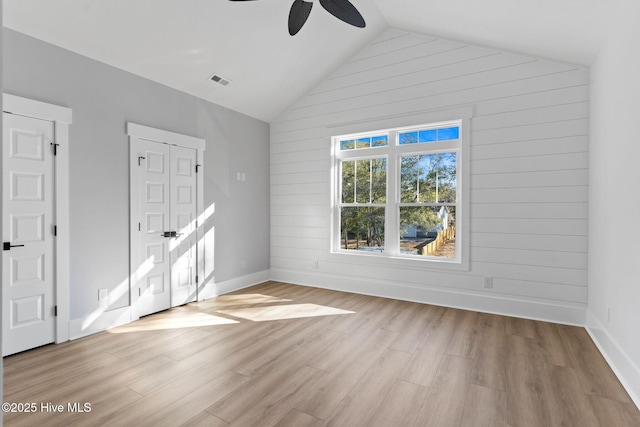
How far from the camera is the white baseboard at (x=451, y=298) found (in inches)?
153

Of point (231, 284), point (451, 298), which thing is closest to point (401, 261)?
point (451, 298)

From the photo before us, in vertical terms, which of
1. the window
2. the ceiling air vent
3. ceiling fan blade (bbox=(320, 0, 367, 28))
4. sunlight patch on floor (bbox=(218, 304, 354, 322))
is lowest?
sunlight patch on floor (bbox=(218, 304, 354, 322))

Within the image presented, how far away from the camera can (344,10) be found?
2697 millimetres

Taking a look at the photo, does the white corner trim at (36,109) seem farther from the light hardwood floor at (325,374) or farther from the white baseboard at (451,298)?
the white baseboard at (451,298)

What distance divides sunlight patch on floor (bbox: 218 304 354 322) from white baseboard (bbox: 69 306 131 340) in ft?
3.44

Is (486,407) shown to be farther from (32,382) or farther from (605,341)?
(32,382)

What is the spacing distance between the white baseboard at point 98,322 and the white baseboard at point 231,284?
105 cm

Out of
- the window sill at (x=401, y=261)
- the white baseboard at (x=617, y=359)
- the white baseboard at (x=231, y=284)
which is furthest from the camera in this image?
the white baseboard at (x=231, y=284)

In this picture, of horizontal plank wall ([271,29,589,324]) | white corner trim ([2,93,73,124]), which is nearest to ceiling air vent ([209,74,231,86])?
horizontal plank wall ([271,29,589,324])

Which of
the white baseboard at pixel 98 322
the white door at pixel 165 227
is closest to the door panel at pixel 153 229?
the white door at pixel 165 227

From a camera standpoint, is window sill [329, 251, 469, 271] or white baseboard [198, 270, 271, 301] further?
white baseboard [198, 270, 271, 301]

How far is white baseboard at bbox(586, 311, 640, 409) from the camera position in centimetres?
246

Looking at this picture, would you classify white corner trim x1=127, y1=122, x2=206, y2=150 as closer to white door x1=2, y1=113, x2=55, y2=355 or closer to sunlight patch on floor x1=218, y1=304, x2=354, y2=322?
white door x1=2, y1=113, x2=55, y2=355

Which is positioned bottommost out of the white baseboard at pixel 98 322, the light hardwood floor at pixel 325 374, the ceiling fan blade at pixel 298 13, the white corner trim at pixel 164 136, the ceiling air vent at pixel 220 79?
the light hardwood floor at pixel 325 374
